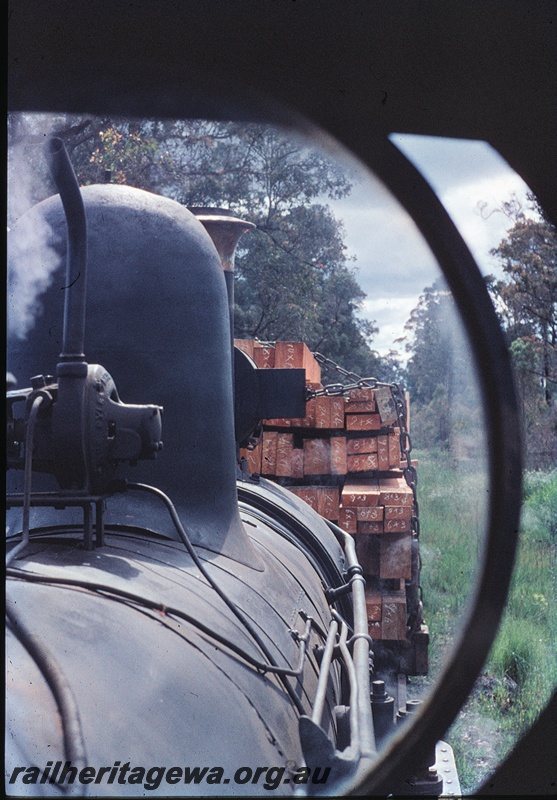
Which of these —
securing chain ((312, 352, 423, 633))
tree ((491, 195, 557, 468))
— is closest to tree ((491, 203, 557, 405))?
tree ((491, 195, 557, 468))

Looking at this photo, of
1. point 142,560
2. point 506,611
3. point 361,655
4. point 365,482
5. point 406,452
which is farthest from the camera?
Answer: point 406,452

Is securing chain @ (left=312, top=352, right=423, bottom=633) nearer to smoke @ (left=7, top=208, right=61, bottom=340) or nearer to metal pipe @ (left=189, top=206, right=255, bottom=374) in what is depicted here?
metal pipe @ (left=189, top=206, right=255, bottom=374)

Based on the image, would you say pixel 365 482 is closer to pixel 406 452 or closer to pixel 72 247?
pixel 406 452

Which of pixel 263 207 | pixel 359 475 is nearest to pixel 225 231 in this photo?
pixel 263 207

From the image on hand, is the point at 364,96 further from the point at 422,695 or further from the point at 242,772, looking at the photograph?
the point at 422,695

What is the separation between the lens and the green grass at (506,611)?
90.1 inches

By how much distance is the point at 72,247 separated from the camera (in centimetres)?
175

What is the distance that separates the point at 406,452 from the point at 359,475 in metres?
0.31

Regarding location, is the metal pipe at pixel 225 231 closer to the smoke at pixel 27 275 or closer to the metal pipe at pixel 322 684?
the smoke at pixel 27 275

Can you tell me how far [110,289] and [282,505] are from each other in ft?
4.60

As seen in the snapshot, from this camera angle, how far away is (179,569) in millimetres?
1779

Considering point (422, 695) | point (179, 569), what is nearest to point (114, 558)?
point (179, 569)

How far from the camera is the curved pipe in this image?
5.35 feet

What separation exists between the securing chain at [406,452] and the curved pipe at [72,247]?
2.50 m
